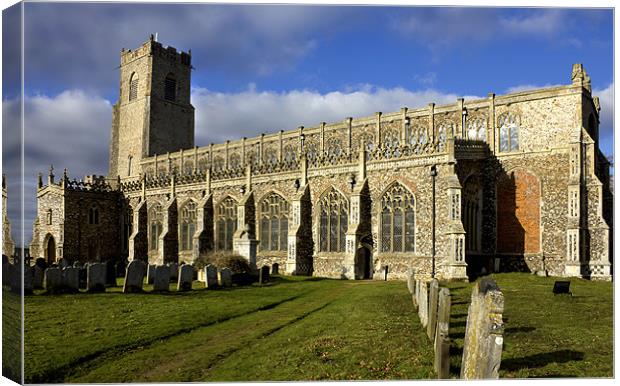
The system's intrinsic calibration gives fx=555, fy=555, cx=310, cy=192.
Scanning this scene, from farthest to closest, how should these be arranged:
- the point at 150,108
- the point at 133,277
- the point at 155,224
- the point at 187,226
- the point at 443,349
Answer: the point at 150,108 → the point at 155,224 → the point at 187,226 → the point at 133,277 → the point at 443,349

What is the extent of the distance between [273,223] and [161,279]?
46.3 ft

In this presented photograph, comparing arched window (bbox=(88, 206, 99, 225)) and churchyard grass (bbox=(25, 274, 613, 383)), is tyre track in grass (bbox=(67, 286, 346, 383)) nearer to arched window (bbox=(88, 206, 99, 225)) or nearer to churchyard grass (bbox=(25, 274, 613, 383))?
churchyard grass (bbox=(25, 274, 613, 383))

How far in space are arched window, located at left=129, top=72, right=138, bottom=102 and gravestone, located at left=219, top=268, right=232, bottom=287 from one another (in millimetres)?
38467

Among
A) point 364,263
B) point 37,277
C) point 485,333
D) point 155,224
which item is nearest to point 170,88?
point 155,224

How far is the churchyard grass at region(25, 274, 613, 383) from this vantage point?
26.4 feet

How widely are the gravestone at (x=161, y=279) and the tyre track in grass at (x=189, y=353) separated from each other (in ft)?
20.0

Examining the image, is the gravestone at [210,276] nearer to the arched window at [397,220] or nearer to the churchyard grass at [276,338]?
the churchyard grass at [276,338]

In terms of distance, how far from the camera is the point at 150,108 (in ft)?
175

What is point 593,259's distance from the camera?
2717 cm

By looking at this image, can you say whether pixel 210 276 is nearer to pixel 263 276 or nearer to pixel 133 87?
pixel 263 276

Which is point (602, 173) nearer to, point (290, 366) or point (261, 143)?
point (261, 143)

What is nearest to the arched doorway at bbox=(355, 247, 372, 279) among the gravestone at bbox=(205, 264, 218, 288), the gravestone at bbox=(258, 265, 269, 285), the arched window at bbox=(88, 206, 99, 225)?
the gravestone at bbox=(258, 265, 269, 285)

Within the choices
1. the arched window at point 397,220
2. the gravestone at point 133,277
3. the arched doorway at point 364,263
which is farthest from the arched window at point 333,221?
the gravestone at point 133,277

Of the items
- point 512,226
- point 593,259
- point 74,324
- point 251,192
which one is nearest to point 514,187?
point 512,226
